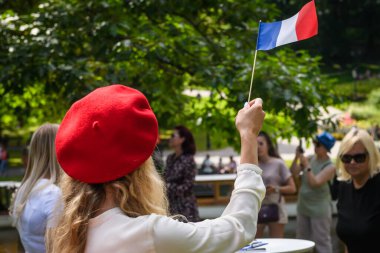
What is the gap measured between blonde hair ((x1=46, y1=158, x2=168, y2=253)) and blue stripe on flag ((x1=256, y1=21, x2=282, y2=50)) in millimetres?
952

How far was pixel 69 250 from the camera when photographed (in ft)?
7.32

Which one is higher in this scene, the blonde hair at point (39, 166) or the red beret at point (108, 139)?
the red beret at point (108, 139)

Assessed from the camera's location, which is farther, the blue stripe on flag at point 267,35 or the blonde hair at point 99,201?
the blue stripe on flag at point 267,35

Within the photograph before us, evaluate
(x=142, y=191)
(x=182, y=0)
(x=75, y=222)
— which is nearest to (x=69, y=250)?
(x=75, y=222)

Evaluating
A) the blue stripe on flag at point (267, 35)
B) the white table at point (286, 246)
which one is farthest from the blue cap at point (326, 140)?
the blue stripe on flag at point (267, 35)

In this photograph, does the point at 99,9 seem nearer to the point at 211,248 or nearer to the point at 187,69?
the point at 187,69

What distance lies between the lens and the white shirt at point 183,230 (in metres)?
2.12

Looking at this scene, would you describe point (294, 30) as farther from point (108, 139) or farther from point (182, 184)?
point (182, 184)

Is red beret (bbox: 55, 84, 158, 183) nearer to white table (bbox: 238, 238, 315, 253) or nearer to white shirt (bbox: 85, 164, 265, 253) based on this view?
white shirt (bbox: 85, 164, 265, 253)

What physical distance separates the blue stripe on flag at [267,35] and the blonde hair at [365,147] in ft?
7.19

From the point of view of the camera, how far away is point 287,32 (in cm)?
298

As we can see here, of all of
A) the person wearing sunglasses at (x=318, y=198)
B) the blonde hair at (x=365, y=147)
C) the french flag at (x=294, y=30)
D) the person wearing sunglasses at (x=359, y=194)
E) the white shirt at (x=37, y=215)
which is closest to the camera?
the french flag at (x=294, y=30)

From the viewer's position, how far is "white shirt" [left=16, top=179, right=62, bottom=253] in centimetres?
420

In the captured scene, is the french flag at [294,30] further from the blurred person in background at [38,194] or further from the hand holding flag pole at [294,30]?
the blurred person in background at [38,194]
